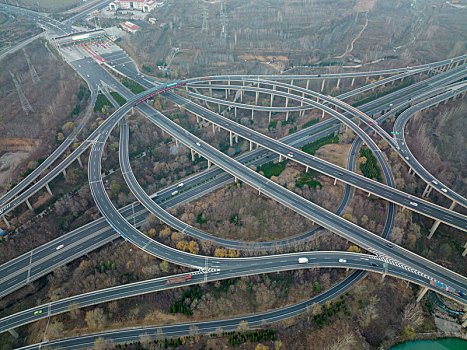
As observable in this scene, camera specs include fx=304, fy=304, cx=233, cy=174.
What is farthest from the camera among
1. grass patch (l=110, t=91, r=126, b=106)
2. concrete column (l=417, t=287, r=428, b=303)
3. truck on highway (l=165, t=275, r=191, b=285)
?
grass patch (l=110, t=91, r=126, b=106)

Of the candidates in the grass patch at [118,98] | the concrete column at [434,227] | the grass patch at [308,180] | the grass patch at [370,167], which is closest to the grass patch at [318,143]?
the grass patch at [308,180]

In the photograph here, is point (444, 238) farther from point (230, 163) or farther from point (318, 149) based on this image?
point (230, 163)

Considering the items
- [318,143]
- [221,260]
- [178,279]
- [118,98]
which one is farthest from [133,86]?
[178,279]

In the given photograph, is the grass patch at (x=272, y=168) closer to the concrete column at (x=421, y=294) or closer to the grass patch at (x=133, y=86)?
the concrete column at (x=421, y=294)

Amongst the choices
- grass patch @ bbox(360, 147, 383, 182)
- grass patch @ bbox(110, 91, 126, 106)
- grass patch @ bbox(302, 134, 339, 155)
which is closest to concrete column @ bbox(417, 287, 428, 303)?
grass patch @ bbox(360, 147, 383, 182)

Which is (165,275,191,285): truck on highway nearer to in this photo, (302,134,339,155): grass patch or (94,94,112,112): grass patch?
(302,134,339,155): grass patch
